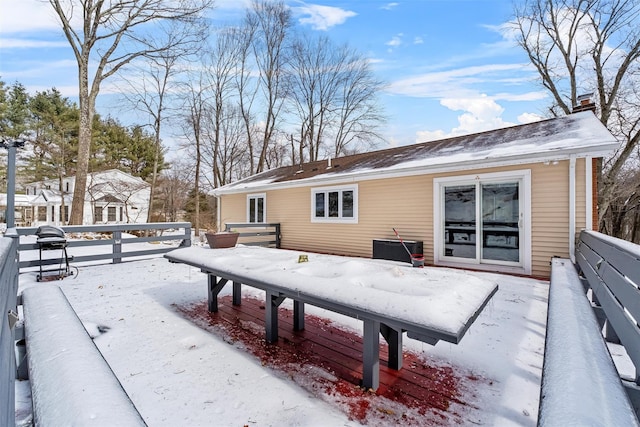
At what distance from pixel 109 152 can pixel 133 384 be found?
25185 mm

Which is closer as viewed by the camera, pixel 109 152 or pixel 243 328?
pixel 243 328

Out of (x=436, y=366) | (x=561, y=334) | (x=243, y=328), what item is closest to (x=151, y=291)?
(x=243, y=328)

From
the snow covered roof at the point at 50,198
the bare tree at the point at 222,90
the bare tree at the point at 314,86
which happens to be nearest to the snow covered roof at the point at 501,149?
the bare tree at the point at 314,86

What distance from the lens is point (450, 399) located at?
211cm

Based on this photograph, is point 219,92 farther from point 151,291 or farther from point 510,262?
point 510,262

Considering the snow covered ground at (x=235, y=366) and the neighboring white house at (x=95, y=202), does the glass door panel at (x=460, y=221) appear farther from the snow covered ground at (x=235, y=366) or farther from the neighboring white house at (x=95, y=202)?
the neighboring white house at (x=95, y=202)

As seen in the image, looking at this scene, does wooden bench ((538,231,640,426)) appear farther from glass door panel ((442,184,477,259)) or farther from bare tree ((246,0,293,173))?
bare tree ((246,0,293,173))

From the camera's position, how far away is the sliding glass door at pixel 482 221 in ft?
19.3

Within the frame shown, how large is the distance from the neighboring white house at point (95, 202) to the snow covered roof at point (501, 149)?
17.7 m

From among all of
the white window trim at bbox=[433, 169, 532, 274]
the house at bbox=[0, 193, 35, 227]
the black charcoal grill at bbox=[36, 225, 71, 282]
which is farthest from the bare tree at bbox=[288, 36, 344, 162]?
the house at bbox=[0, 193, 35, 227]

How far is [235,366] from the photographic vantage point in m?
2.54

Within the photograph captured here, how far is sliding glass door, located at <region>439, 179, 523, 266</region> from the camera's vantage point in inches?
232

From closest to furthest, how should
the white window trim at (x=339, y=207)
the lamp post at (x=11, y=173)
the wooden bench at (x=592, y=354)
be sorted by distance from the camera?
the wooden bench at (x=592, y=354) → the lamp post at (x=11, y=173) → the white window trim at (x=339, y=207)

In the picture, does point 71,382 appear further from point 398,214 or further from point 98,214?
point 98,214
